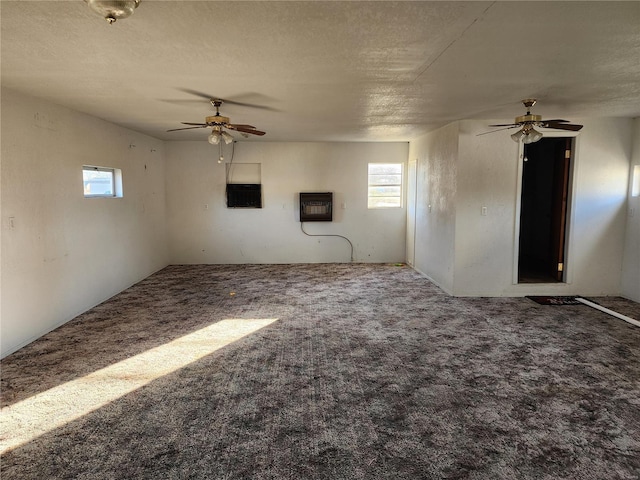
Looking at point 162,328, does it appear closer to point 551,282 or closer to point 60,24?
point 60,24

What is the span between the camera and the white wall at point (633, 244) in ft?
16.6

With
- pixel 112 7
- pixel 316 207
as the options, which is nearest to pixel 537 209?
pixel 316 207

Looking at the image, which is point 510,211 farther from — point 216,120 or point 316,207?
point 216,120

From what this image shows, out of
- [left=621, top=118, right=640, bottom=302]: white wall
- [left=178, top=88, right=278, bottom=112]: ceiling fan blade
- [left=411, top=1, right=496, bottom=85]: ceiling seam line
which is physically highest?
[left=178, top=88, right=278, bottom=112]: ceiling fan blade

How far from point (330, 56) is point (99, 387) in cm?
296

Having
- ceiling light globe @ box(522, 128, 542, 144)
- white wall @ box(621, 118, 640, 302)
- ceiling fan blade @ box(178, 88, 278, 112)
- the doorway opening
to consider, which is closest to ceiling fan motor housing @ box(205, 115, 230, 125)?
ceiling fan blade @ box(178, 88, 278, 112)

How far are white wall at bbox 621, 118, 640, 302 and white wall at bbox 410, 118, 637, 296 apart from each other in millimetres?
69

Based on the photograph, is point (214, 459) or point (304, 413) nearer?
point (214, 459)

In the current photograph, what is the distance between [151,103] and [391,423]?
12.7 ft

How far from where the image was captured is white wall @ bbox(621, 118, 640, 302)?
5055 millimetres

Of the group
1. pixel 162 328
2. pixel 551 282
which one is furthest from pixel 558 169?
pixel 162 328

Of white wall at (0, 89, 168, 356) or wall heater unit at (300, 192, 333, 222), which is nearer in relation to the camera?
white wall at (0, 89, 168, 356)

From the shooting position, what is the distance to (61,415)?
2.50 meters

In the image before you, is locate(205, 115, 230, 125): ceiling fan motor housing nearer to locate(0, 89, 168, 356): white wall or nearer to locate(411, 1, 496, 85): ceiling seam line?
locate(0, 89, 168, 356): white wall
